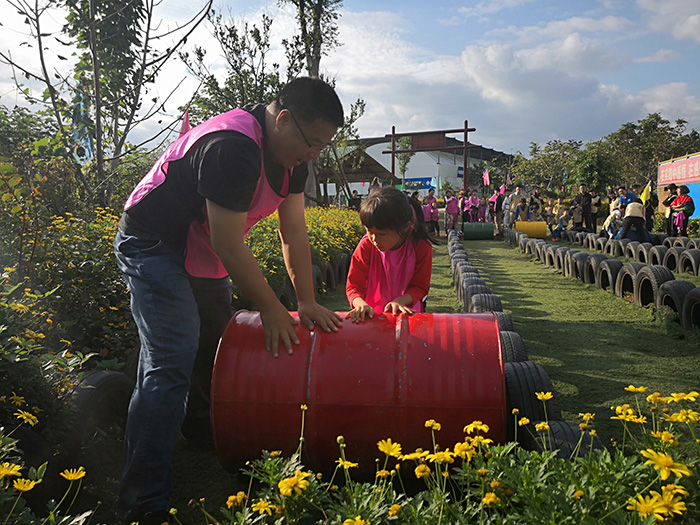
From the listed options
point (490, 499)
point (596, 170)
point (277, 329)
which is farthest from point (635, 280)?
point (596, 170)

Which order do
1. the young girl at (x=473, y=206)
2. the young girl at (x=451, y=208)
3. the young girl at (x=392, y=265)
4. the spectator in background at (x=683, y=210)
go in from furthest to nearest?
the young girl at (x=473, y=206) → the young girl at (x=451, y=208) → the spectator in background at (x=683, y=210) → the young girl at (x=392, y=265)

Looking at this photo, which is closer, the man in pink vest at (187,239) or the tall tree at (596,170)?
the man in pink vest at (187,239)

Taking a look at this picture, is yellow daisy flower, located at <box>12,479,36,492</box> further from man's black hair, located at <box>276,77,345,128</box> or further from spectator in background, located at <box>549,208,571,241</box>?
spectator in background, located at <box>549,208,571,241</box>

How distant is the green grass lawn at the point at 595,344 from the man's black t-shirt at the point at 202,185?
233cm

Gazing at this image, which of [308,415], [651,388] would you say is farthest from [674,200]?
[308,415]

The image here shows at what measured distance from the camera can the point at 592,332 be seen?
17.8ft

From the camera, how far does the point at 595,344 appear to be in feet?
16.3

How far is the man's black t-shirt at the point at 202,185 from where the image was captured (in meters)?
2.07

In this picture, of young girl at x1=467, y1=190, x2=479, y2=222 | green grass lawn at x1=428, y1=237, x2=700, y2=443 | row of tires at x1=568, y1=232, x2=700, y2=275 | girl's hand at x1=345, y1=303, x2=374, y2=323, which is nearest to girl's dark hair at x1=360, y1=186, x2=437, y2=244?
girl's hand at x1=345, y1=303, x2=374, y2=323

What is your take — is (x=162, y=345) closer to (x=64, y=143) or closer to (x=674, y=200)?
(x=64, y=143)

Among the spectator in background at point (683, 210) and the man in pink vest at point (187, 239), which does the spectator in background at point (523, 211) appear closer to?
the spectator in background at point (683, 210)

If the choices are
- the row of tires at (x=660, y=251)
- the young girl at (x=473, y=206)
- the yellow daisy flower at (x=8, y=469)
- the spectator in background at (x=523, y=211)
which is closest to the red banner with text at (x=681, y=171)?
the spectator in background at (x=523, y=211)

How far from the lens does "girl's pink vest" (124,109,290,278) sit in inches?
88.0

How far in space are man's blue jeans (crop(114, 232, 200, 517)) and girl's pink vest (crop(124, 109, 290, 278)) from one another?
0.13 metres
